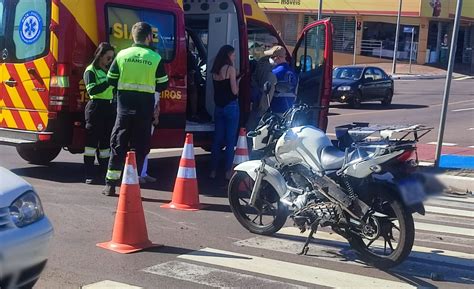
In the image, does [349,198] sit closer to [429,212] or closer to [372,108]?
[429,212]

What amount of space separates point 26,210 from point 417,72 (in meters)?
47.7

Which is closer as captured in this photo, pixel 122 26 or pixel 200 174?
pixel 122 26

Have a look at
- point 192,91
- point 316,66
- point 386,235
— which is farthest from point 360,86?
point 386,235

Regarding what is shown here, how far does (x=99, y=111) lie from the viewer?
9.01 metres

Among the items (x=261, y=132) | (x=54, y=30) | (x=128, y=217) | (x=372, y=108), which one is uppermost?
(x=54, y=30)

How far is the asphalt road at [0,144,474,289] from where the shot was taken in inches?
221

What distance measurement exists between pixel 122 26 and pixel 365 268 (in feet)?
16.9

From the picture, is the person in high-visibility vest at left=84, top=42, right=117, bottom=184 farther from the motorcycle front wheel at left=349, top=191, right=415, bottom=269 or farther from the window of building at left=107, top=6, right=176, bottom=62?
the motorcycle front wheel at left=349, top=191, right=415, bottom=269

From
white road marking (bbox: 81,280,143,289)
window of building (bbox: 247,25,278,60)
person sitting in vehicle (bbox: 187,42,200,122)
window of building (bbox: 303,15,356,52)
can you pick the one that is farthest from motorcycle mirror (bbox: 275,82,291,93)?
window of building (bbox: 303,15,356,52)

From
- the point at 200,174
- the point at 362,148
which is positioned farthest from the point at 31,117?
the point at 362,148

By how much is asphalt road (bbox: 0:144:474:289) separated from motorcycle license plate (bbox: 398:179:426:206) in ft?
1.38

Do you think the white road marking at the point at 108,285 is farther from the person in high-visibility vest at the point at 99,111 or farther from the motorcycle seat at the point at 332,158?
the person in high-visibility vest at the point at 99,111

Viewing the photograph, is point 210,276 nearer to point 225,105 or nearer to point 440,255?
point 440,255

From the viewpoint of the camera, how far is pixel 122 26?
9.59 metres
